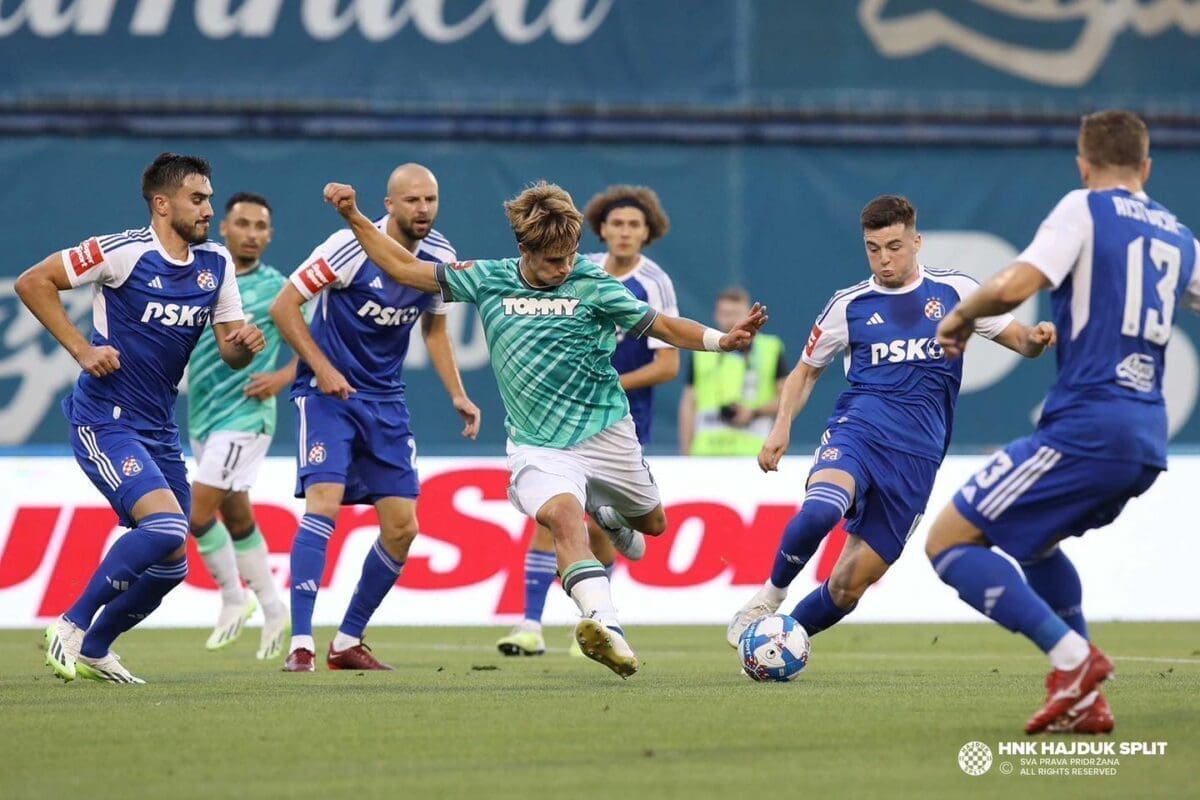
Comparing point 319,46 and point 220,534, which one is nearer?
point 220,534

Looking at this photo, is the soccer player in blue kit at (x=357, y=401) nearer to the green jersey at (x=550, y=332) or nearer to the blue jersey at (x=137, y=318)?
the blue jersey at (x=137, y=318)

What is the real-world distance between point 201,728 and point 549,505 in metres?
1.96

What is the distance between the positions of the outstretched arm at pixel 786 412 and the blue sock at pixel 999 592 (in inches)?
79.3

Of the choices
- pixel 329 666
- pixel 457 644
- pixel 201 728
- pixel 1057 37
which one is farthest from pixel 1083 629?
pixel 1057 37

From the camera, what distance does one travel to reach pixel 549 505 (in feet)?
26.6

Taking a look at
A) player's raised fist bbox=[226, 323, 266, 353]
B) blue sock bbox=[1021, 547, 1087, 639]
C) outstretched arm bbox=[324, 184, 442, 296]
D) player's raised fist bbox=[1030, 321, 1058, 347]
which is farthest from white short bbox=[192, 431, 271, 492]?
blue sock bbox=[1021, 547, 1087, 639]

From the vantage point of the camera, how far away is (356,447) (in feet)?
32.6

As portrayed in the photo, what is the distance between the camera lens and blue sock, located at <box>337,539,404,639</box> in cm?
976

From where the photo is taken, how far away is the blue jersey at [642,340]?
11359 mm

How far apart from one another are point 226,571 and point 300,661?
270 centimetres

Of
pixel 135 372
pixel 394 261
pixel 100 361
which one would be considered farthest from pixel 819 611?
pixel 100 361

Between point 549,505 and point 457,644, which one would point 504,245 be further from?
point 549,505

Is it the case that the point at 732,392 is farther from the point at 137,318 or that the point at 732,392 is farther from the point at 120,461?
the point at 120,461

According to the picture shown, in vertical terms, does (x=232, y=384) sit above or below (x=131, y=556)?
above
